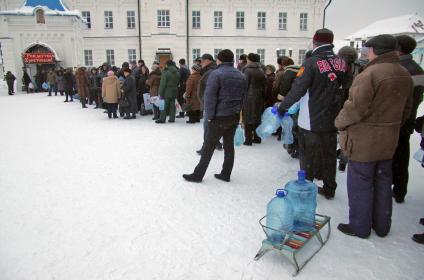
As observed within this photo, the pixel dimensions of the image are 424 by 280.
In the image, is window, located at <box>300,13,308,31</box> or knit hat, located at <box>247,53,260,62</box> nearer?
knit hat, located at <box>247,53,260,62</box>

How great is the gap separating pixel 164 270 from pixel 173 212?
1128mm

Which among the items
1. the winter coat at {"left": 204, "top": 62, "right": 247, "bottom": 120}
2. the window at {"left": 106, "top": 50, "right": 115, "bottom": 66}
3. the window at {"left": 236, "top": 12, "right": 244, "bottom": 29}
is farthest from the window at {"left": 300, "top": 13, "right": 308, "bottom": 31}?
the winter coat at {"left": 204, "top": 62, "right": 247, "bottom": 120}

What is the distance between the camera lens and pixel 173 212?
3.89 m

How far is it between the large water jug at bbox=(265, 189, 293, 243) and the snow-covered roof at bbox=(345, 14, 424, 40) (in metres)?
39.1

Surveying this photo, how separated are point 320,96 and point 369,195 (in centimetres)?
127

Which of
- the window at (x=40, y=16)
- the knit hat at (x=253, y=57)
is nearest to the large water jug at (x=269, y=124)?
the knit hat at (x=253, y=57)

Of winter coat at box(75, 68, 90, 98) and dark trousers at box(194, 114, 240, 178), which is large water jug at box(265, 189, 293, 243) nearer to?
dark trousers at box(194, 114, 240, 178)

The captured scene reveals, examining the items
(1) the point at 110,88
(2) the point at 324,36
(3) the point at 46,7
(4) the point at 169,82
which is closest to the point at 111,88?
(1) the point at 110,88

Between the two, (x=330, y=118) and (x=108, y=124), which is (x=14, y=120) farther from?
(x=330, y=118)

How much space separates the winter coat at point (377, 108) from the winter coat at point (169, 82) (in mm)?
6369

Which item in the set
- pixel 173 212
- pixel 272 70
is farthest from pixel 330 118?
pixel 272 70

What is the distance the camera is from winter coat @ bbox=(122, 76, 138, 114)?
33.0ft

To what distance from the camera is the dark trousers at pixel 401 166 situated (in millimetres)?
3920

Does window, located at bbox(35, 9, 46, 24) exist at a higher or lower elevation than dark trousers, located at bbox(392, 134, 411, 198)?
higher
